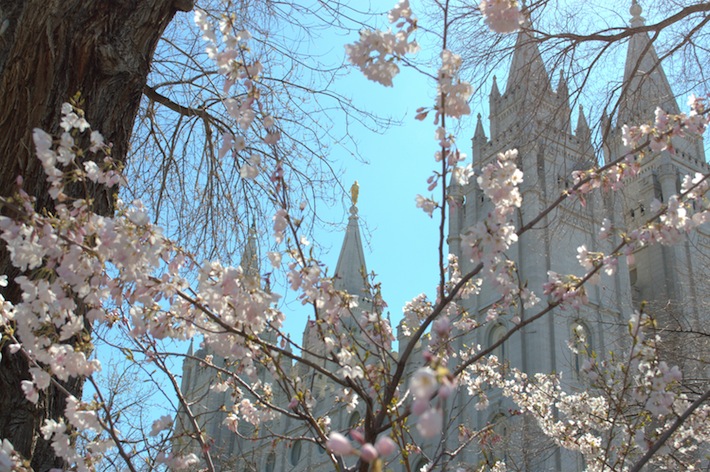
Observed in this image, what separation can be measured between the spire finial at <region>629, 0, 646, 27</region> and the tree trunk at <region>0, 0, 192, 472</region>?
5969mm

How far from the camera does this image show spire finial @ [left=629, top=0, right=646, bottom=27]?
8.76m

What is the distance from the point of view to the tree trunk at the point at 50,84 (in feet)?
13.1

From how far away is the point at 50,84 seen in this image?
427cm

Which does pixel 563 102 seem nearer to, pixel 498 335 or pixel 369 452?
pixel 369 452

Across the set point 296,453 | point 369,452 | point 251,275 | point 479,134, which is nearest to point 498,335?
point 479,134

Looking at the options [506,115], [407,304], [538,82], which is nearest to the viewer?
[407,304]

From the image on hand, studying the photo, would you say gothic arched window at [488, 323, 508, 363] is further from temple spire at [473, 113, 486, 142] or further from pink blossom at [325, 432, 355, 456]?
pink blossom at [325, 432, 355, 456]

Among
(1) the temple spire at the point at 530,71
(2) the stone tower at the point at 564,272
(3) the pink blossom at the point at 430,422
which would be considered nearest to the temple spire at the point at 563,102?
(1) the temple spire at the point at 530,71

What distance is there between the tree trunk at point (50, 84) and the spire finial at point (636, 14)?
5969 millimetres

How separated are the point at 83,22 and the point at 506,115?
91.8ft

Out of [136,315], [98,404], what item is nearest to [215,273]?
[136,315]

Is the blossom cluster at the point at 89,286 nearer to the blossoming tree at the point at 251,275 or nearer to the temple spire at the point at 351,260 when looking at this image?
the blossoming tree at the point at 251,275

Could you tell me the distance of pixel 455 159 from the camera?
324 centimetres

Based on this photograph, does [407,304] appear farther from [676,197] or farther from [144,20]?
[144,20]
